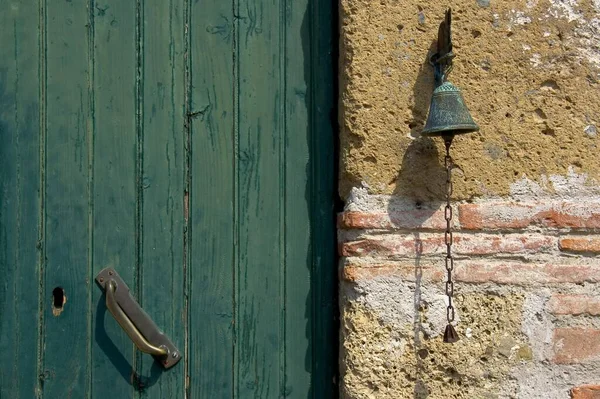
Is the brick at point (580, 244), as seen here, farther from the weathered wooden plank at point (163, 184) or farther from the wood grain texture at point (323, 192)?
the weathered wooden plank at point (163, 184)

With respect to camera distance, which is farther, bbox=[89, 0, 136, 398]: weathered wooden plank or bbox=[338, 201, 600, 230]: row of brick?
bbox=[89, 0, 136, 398]: weathered wooden plank

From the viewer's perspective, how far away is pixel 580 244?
1.94m

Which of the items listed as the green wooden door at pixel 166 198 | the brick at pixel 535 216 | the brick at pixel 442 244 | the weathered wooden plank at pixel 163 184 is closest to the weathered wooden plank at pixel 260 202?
the green wooden door at pixel 166 198

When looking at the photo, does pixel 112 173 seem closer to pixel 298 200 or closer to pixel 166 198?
pixel 166 198

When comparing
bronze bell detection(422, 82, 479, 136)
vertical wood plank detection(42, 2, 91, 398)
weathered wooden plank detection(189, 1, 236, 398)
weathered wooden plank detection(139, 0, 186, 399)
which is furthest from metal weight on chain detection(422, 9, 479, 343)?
vertical wood plank detection(42, 2, 91, 398)

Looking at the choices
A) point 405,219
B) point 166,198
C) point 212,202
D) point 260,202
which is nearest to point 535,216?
point 405,219

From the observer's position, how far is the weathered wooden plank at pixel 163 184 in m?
2.10

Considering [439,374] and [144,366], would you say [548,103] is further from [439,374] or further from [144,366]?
[144,366]

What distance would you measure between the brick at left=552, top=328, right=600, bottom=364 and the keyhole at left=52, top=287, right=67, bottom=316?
1359mm

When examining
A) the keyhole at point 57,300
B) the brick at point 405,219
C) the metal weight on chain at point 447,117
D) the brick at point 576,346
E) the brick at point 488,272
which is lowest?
the brick at point 576,346

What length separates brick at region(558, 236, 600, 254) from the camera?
1.93m

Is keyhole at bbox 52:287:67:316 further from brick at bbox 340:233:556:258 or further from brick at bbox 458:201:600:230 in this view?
brick at bbox 458:201:600:230

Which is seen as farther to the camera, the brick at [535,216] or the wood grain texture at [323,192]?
the wood grain texture at [323,192]

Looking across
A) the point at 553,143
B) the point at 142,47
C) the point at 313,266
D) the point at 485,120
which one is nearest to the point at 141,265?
the point at 313,266
